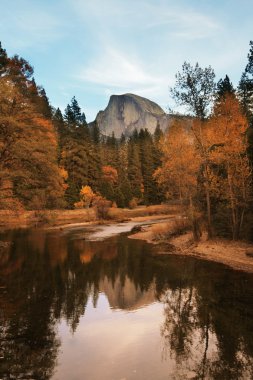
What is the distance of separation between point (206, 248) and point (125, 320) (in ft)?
44.2

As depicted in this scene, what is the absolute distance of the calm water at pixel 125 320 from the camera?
9023 millimetres

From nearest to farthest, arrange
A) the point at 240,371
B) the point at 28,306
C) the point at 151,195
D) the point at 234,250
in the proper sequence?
the point at 240,371 < the point at 28,306 < the point at 234,250 < the point at 151,195

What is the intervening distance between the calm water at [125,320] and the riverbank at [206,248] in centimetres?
137

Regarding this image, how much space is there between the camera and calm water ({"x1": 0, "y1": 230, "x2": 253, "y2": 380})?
9.02m

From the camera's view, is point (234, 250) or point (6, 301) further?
point (234, 250)

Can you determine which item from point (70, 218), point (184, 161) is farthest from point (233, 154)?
point (70, 218)

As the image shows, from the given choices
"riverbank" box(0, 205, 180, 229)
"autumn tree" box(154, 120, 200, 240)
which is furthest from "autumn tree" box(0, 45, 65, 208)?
"riverbank" box(0, 205, 180, 229)

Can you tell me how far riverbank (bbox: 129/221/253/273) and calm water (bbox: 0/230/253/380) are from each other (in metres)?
1.37

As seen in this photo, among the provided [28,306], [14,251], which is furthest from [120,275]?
[14,251]

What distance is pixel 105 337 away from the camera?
37.1ft

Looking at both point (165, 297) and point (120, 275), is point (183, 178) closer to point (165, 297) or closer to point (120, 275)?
point (120, 275)

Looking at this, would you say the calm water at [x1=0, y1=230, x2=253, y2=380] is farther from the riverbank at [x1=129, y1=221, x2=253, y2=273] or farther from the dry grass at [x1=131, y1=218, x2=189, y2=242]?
the dry grass at [x1=131, y1=218, x2=189, y2=242]

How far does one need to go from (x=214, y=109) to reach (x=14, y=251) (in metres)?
19.1

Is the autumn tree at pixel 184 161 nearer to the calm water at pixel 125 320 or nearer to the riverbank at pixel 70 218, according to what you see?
the calm water at pixel 125 320
